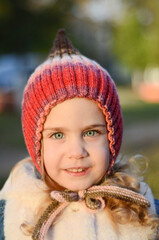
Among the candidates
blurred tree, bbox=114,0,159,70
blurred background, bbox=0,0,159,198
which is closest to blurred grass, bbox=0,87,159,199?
blurred background, bbox=0,0,159,198

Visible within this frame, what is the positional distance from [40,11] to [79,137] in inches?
655

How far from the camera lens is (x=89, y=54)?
27062 mm

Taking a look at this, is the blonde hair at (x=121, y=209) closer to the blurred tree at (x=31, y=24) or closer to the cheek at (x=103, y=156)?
the cheek at (x=103, y=156)

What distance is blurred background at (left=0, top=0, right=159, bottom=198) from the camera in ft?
24.3

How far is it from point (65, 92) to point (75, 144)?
0.25 metres

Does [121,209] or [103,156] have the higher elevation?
[103,156]

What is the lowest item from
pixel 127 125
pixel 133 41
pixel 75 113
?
pixel 127 125

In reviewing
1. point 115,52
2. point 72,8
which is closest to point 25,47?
point 72,8

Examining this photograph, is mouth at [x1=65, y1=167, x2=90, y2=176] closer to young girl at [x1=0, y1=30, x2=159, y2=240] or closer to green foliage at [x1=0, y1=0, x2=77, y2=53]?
young girl at [x1=0, y1=30, x2=159, y2=240]

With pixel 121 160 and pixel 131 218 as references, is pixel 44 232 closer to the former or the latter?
pixel 131 218

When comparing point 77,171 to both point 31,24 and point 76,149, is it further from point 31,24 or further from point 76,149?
point 31,24

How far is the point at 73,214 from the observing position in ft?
6.47

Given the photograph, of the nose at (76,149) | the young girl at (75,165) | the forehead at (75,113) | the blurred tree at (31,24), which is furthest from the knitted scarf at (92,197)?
the blurred tree at (31,24)

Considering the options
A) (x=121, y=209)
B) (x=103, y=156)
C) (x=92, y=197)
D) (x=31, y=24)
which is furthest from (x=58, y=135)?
(x=31, y=24)
